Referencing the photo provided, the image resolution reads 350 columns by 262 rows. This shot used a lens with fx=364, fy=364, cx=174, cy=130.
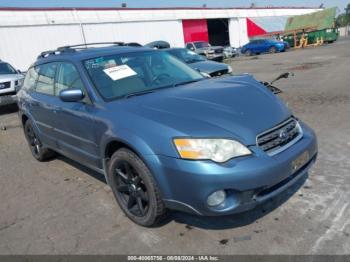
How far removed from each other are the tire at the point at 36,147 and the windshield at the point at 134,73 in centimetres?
223

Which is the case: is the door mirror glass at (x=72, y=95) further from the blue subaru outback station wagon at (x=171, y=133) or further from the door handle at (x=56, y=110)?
the door handle at (x=56, y=110)

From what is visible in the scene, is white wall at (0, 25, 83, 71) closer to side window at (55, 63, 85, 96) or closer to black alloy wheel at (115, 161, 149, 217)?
side window at (55, 63, 85, 96)

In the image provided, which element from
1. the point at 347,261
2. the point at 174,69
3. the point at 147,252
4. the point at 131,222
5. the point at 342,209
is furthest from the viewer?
the point at 174,69

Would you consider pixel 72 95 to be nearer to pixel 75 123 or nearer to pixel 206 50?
pixel 75 123

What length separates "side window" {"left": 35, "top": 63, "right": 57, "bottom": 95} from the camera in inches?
195

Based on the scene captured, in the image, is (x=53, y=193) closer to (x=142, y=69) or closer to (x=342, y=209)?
(x=142, y=69)

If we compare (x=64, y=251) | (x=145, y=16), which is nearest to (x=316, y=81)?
(x=64, y=251)

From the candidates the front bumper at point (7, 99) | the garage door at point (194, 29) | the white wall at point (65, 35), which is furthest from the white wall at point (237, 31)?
the front bumper at point (7, 99)

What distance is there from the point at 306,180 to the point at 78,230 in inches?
102

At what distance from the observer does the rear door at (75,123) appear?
158 inches

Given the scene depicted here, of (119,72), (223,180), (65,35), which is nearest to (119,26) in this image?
A: (65,35)

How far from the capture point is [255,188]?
2.98 metres

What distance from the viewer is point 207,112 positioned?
3.31 meters

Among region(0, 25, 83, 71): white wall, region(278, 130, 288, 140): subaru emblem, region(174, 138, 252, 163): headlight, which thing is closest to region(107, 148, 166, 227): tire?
region(174, 138, 252, 163): headlight
